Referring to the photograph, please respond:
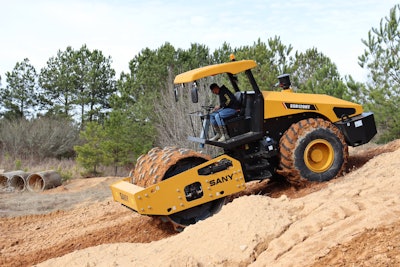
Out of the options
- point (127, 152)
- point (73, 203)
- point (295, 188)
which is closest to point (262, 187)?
point (295, 188)

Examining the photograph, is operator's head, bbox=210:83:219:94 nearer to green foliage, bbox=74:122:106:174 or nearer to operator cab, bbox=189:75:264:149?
operator cab, bbox=189:75:264:149

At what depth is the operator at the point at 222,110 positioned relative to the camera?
8.92 m

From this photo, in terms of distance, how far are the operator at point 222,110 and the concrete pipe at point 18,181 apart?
11482mm

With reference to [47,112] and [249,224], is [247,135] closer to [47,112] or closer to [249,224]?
[249,224]

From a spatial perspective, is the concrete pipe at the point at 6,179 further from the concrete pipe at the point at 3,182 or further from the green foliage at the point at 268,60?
the green foliage at the point at 268,60

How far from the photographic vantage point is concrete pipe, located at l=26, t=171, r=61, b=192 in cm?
1832

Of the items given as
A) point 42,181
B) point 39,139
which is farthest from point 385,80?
point 39,139

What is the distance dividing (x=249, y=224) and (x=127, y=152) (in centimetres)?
1919

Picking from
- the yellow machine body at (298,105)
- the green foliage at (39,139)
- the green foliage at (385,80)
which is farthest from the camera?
the green foliage at (39,139)

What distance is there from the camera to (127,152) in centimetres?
2488

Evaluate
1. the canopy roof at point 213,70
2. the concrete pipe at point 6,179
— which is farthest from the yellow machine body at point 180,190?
the concrete pipe at point 6,179

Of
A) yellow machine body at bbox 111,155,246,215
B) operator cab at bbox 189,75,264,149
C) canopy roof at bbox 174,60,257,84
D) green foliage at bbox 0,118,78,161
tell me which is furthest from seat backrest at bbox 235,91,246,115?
green foliage at bbox 0,118,78,161

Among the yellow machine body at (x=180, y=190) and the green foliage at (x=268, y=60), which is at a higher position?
the green foliage at (x=268, y=60)

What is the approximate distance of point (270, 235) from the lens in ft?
19.1
